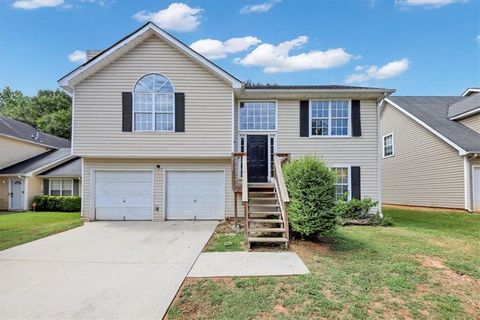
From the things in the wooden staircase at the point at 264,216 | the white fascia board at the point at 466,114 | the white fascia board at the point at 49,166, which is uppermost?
the white fascia board at the point at 466,114

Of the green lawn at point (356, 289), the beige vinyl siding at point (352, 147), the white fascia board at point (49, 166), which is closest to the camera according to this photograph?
the green lawn at point (356, 289)

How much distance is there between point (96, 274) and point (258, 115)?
824 cm

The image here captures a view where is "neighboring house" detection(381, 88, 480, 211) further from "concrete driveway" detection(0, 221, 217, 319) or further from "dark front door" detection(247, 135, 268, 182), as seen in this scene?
"concrete driveway" detection(0, 221, 217, 319)

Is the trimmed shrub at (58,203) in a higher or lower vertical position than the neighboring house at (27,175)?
lower

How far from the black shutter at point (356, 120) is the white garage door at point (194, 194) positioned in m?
5.60

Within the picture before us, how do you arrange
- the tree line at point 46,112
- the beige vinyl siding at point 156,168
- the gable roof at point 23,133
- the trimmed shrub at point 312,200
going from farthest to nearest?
the tree line at point 46,112 → the gable roof at point 23,133 → the beige vinyl siding at point 156,168 → the trimmed shrub at point 312,200

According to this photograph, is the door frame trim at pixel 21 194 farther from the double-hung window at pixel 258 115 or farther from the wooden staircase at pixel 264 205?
the double-hung window at pixel 258 115

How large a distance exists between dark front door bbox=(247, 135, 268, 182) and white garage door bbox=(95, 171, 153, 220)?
4097mm

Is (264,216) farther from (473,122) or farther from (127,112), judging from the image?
(473,122)

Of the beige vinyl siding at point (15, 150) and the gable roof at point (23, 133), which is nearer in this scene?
the beige vinyl siding at point (15, 150)

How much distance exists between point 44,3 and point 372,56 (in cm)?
2089

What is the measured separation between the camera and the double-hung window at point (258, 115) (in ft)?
37.1

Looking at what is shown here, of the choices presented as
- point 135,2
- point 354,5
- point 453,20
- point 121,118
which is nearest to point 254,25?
point 354,5

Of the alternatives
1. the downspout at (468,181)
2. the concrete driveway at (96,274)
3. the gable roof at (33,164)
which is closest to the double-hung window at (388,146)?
the downspout at (468,181)
